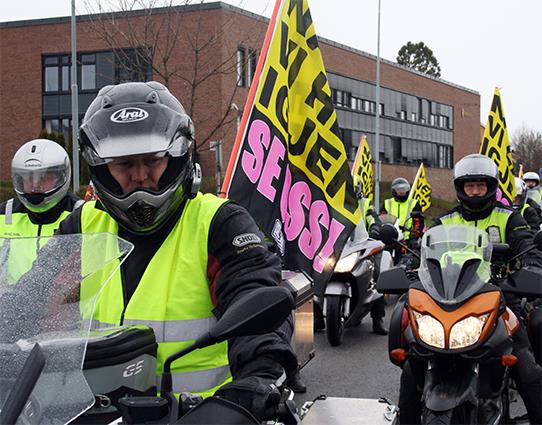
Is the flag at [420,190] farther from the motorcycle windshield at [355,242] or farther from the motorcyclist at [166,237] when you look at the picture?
the motorcyclist at [166,237]

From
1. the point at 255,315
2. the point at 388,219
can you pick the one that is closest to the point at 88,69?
the point at 388,219

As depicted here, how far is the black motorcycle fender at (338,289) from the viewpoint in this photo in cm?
816

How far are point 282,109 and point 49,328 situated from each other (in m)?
4.71

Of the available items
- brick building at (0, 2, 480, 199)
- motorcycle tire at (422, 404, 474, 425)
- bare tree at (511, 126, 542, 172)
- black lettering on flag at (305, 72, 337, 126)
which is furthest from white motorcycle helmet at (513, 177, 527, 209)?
bare tree at (511, 126, 542, 172)

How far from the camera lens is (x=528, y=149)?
3265 inches

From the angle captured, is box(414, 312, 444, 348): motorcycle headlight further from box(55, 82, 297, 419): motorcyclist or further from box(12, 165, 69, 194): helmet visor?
box(12, 165, 69, 194): helmet visor

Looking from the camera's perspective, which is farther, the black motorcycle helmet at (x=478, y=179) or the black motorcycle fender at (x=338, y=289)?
the black motorcycle fender at (x=338, y=289)

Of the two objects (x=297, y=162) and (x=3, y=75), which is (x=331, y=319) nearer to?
(x=297, y=162)

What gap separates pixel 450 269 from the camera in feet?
14.6

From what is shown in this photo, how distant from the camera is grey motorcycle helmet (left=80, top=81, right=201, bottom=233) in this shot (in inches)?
85.4

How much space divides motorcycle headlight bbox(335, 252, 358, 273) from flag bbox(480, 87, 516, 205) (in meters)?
4.86

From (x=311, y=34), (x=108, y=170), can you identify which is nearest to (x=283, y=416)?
(x=108, y=170)

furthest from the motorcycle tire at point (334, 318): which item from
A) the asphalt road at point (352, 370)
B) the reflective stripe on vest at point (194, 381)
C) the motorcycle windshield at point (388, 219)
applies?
the reflective stripe on vest at point (194, 381)

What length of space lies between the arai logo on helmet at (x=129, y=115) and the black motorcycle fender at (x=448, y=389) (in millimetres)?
2436
